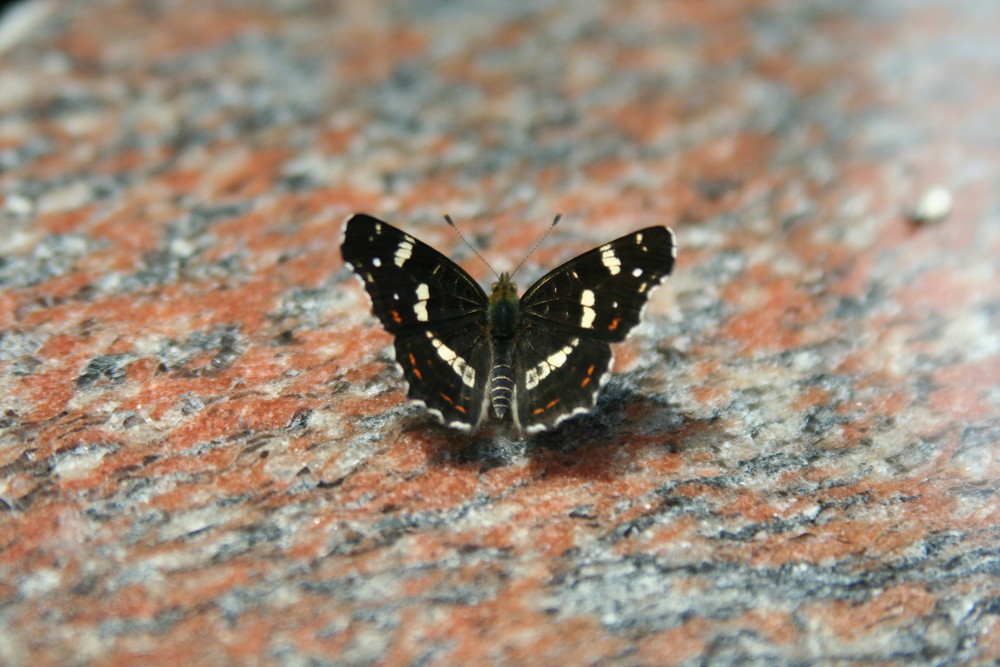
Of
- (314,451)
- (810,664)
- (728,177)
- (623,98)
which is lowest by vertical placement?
(810,664)

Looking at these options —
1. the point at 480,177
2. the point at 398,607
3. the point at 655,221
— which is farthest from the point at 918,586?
the point at 480,177

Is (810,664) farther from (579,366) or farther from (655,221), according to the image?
(655,221)

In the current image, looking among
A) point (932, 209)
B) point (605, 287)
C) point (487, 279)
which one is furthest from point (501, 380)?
point (932, 209)

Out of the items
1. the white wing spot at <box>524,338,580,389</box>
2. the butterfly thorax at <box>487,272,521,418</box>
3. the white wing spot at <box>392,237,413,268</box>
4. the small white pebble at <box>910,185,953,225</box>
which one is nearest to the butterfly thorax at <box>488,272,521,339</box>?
the butterfly thorax at <box>487,272,521,418</box>

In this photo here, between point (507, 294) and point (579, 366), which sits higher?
point (507, 294)

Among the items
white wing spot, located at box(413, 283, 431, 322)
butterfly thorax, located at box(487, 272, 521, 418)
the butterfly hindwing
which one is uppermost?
white wing spot, located at box(413, 283, 431, 322)

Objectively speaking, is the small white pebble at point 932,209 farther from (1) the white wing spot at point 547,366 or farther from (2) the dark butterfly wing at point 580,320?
(1) the white wing spot at point 547,366

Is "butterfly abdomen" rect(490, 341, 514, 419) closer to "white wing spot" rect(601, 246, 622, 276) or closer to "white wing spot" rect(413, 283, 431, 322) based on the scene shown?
"white wing spot" rect(413, 283, 431, 322)
